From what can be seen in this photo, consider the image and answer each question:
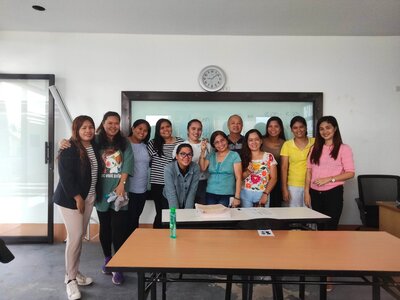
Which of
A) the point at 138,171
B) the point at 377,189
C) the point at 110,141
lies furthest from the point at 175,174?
the point at 377,189

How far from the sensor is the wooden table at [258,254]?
4.16ft

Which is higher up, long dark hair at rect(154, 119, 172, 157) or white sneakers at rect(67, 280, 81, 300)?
long dark hair at rect(154, 119, 172, 157)

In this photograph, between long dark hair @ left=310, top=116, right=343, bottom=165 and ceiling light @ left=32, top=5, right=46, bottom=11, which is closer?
long dark hair @ left=310, top=116, right=343, bottom=165

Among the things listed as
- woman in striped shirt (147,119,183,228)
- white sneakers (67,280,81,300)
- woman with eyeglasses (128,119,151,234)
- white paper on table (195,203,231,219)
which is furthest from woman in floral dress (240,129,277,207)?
white sneakers (67,280,81,300)

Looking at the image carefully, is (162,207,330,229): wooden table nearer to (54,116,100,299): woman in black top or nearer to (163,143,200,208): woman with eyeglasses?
(163,143,200,208): woman with eyeglasses

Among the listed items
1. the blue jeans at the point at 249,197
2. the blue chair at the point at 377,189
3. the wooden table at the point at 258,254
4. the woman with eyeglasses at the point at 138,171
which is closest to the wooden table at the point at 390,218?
the blue chair at the point at 377,189

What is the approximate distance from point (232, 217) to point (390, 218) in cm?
176

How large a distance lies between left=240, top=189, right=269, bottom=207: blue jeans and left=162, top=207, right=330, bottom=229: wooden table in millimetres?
429

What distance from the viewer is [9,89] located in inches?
147

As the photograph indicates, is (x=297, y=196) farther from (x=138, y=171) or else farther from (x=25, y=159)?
(x=25, y=159)

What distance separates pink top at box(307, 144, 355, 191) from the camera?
8.47ft

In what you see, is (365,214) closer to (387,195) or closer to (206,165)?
(387,195)

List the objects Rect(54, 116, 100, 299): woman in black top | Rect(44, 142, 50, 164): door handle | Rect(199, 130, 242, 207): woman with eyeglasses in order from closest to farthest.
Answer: Rect(54, 116, 100, 299): woman in black top < Rect(199, 130, 242, 207): woman with eyeglasses < Rect(44, 142, 50, 164): door handle

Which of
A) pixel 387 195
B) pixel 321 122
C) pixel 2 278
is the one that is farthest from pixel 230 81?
pixel 2 278
